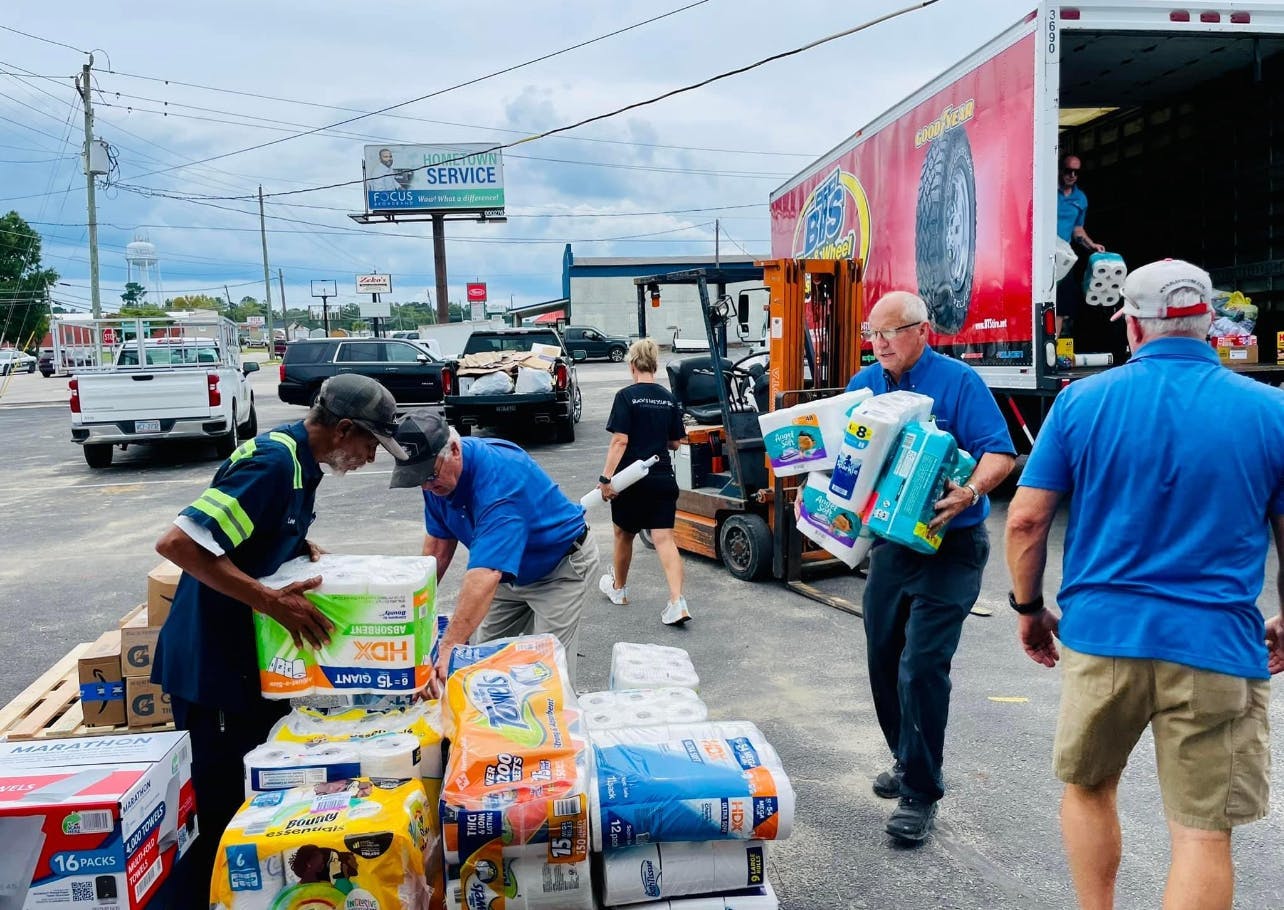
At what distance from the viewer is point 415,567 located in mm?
2924

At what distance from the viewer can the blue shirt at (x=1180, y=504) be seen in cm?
237

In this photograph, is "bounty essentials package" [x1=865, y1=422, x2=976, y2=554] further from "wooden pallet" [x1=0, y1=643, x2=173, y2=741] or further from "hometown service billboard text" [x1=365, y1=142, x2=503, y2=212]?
"hometown service billboard text" [x1=365, y1=142, x2=503, y2=212]

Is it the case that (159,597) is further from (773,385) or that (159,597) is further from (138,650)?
(773,385)

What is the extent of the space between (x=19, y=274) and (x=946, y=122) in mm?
64983

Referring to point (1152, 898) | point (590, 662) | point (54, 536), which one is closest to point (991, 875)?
point (1152, 898)

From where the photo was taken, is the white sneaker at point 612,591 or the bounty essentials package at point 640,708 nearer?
the bounty essentials package at point 640,708

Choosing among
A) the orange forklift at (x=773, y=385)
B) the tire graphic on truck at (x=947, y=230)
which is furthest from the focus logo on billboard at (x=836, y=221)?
the orange forklift at (x=773, y=385)

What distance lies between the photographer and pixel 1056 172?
7371 millimetres

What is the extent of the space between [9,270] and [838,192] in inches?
2442

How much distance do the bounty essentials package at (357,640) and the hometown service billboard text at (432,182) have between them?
4335cm

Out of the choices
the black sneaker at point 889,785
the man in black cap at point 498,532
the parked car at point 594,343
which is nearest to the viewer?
the man in black cap at point 498,532

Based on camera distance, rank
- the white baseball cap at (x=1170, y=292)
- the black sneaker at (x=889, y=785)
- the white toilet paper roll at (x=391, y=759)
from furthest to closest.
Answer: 1. the black sneaker at (x=889, y=785)
2. the white toilet paper roll at (x=391, y=759)
3. the white baseball cap at (x=1170, y=292)

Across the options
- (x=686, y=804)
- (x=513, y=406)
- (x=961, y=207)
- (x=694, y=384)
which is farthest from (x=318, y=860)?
(x=513, y=406)

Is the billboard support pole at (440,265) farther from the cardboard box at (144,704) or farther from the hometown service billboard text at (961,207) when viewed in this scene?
the cardboard box at (144,704)
